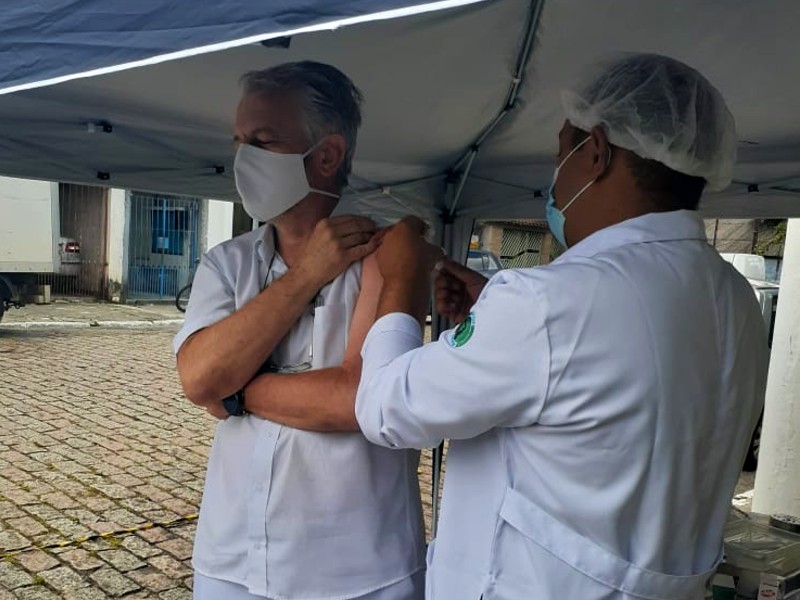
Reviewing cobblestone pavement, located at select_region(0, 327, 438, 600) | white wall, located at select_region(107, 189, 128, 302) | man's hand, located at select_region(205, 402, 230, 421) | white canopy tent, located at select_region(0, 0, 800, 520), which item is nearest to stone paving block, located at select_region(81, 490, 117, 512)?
cobblestone pavement, located at select_region(0, 327, 438, 600)

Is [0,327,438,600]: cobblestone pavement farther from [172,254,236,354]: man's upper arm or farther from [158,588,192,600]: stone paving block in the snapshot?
[172,254,236,354]: man's upper arm

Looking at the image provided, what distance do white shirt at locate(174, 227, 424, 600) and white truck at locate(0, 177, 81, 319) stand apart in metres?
10.1

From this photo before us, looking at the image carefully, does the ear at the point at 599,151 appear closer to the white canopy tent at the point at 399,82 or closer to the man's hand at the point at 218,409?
the white canopy tent at the point at 399,82

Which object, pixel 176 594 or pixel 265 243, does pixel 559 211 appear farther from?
pixel 176 594

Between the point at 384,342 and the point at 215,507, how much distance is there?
0.59 metres

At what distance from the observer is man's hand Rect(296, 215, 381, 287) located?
1498 millimetres

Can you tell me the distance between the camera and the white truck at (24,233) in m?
10.6

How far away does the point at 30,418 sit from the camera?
21.0 feet

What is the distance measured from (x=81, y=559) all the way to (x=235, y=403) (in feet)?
9.64

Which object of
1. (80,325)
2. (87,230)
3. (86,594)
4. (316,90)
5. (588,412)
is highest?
(316,90)

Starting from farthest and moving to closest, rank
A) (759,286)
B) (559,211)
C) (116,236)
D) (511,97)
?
1. (116,236)
2. (759,286)
3. (511,97)
4. (559,211)

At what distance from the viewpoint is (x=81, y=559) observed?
12.8ft

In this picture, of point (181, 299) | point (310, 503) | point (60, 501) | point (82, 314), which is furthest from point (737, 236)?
point (310, 503)

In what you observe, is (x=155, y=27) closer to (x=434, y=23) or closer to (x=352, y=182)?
(x=434, y=23)
